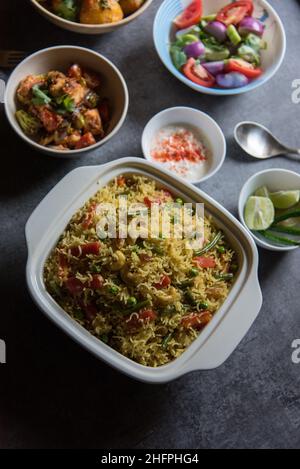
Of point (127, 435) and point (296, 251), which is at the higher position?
point (296, 251)

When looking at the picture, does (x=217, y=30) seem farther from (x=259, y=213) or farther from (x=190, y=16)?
(x=259, y=213)

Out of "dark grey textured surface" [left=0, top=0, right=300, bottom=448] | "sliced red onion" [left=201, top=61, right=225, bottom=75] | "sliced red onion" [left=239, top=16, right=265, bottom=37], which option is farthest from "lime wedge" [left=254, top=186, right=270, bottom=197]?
"sliced red onion" [left=239, top=16, right=265, bottom=37]

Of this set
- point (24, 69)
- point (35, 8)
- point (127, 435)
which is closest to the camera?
point (127, 435)

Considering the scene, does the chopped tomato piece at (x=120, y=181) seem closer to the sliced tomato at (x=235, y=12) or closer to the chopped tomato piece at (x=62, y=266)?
the chopped tomato piece at (x=62, y=266)

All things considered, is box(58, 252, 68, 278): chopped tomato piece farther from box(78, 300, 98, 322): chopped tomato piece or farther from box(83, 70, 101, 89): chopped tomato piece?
box(83, 70, 101, 89): chopped tomato piece
